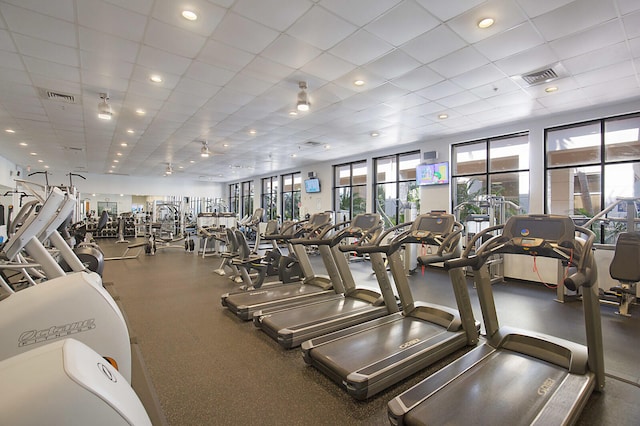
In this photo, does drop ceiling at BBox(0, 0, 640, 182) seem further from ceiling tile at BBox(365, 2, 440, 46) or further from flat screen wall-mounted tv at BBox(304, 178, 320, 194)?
flat screen wall-mounted tv at BBox(304, 178, 320, 194)

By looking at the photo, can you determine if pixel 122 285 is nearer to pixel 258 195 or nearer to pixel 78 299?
pixel 78 299

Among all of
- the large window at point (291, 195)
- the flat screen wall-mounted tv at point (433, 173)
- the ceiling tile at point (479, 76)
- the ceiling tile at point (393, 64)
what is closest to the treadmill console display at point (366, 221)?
the ceiling tile at point (393, 64)

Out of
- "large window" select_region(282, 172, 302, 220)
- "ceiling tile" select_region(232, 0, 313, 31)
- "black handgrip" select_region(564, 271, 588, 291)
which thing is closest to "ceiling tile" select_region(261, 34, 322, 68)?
"ceiling tile" select_region(232, 0, 313, 31)

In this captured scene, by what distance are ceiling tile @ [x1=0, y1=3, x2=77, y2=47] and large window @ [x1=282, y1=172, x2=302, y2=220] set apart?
9.79 meters

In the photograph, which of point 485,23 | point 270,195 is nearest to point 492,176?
point 485,23

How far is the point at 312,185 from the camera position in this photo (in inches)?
455

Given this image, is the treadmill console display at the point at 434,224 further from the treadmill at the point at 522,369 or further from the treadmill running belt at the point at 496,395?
the treadmill running belt at the point at 496,395

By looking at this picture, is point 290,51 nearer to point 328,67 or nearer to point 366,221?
point 328,67

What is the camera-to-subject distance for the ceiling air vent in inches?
160

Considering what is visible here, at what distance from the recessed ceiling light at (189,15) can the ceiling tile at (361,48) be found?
1514 mm

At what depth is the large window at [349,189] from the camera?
10.0 meters

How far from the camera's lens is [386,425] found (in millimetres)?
1987

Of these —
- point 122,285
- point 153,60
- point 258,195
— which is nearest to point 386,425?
point 153,60

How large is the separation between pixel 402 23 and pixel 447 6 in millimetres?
437
